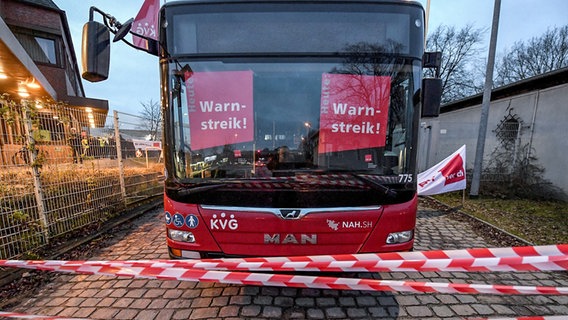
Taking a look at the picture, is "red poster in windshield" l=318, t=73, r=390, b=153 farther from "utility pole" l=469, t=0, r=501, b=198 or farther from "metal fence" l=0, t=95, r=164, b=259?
"utility pole" l=469, t=0, r=501, b=198

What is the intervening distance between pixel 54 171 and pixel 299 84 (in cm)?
442

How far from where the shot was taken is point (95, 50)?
2168mm

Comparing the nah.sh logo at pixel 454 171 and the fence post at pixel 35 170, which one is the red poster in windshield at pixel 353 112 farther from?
the nah.sh logo at pixel 454 171

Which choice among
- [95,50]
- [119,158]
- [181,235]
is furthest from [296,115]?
[119,158]

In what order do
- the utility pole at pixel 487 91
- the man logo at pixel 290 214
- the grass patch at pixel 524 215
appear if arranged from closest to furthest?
the man logo at pixel 290 214, the grass patch at pixel 524 215, the utility pole at pixel 487 91

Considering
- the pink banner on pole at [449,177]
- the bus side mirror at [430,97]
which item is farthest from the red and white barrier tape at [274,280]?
the pink banner on pole at [449,177]

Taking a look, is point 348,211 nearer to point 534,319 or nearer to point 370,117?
point 370,117

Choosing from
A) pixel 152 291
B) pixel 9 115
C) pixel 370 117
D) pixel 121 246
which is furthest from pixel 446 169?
pixel 9 115

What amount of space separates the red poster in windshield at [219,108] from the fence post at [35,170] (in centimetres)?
322

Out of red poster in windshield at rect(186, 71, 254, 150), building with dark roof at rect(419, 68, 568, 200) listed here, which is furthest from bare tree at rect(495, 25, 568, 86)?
red poster in windshield at rect(186, 71, 254, 150)

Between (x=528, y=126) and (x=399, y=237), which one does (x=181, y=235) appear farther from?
(x=528, y=126)

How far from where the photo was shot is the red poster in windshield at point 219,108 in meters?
2.26

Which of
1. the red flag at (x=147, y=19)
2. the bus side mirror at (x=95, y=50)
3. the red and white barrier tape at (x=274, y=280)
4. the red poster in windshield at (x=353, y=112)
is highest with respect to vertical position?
the red flag at (x=147, y=19)

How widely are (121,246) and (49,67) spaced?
49.5 feet
